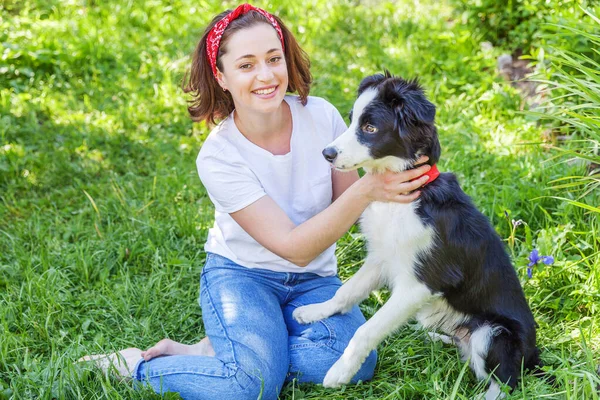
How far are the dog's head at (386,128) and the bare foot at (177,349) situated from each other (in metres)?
1.09

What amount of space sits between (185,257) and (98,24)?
3673 millimetres

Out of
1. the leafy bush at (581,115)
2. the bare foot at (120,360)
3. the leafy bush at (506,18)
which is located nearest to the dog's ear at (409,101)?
the leafy bush at (581,115)

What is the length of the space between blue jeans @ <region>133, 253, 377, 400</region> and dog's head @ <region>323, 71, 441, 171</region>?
800 mm

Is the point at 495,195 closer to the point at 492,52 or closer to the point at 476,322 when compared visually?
the point at 476,322

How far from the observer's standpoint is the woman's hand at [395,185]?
8.16 feet

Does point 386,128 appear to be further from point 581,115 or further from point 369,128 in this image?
point 581,115

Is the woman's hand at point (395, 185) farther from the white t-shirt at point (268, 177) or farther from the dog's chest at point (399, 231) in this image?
the white t-shirt at point (268, 177)

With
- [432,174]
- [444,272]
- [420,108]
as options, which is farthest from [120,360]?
[420,108]

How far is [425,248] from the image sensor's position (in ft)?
8.38

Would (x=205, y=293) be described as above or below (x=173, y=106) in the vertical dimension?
below

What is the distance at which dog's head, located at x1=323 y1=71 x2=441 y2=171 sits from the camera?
230 centimetres

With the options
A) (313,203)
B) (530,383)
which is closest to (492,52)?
(313,203)

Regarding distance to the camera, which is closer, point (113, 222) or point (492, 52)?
point (113, 222)

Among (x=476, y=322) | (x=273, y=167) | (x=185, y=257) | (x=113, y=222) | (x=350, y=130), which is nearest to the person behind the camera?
(x=350, y=130)
